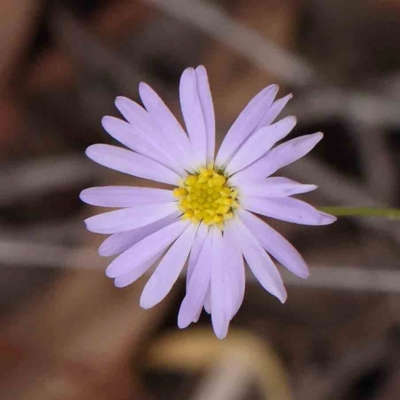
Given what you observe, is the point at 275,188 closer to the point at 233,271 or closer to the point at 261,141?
the point at 261,141

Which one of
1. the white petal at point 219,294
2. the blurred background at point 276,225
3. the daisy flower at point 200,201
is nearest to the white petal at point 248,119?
the daisy flower at point 200,201

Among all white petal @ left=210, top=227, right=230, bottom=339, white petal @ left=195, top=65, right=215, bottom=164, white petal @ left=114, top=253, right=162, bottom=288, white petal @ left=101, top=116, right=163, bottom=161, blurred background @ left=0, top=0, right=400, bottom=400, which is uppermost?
blurred background @ left=0, top=0, right=400, bottom=400

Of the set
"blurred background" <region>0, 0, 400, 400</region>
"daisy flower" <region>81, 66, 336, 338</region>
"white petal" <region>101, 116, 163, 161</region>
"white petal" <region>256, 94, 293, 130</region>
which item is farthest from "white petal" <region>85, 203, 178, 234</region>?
"blurred background" <region>0, 0, 400, 400</region>

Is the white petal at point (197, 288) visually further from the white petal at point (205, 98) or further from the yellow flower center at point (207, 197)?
the white petal at point (205, 98)

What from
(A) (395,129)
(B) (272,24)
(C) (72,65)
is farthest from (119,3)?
(A) (395,129)

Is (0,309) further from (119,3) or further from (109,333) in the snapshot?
(119,3)

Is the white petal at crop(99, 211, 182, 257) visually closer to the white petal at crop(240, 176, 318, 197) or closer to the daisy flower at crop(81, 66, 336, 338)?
the daisy flower at crop(81, 66, 336, 338)
